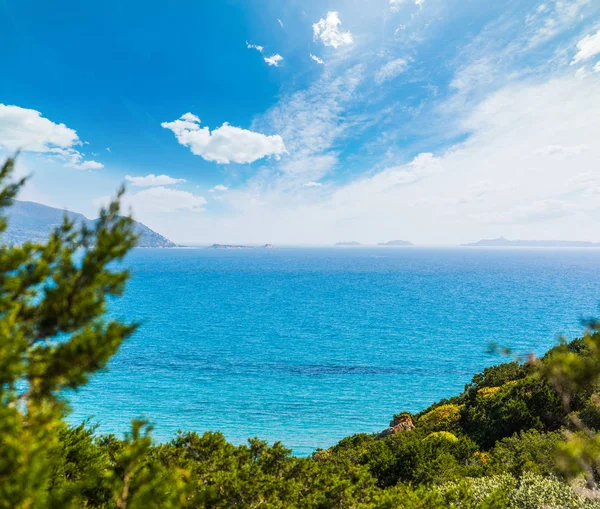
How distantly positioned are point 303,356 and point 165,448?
133 feet

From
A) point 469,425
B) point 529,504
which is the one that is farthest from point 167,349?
point 529,504

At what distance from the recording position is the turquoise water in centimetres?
3434

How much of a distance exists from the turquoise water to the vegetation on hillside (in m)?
3.30

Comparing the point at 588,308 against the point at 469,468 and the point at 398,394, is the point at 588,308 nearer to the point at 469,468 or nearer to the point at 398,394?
the point at 398,394

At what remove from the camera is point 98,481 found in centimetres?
848

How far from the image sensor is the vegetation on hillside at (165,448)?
15.5 feet

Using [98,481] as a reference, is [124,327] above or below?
above

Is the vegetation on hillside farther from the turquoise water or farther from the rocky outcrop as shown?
the turquoise water

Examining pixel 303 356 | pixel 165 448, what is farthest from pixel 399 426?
pixel 303 356

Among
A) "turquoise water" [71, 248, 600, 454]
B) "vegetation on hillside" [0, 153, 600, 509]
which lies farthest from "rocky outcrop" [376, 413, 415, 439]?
"turquoise water" [71, 248, 600, 454]

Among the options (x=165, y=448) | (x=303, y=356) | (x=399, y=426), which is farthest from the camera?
(x=303, y=356)

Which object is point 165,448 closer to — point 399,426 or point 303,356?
point 399,426

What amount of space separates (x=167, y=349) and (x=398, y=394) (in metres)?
34.9

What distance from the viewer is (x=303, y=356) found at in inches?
2012
